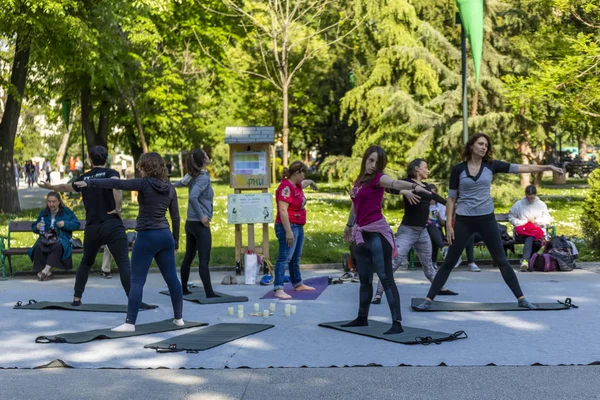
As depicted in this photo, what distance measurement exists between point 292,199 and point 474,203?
253 centimetres

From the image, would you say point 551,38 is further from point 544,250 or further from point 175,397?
point 175,397

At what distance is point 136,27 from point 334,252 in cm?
1941

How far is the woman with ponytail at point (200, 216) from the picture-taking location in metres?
11.5

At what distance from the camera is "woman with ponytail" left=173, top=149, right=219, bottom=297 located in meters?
11.5

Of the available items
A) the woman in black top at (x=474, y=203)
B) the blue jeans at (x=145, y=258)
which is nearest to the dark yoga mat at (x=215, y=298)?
the blue jeans at (x=145, y=258)

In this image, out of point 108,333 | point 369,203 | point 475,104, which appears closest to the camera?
point 369,203

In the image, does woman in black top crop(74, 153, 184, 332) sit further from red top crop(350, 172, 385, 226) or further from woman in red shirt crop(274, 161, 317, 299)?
Answer: woman in red shirt crop(274, 161, 317, 299)

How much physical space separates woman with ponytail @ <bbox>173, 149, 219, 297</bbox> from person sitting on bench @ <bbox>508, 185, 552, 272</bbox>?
559 cm

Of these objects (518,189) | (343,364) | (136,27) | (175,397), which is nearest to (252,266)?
(343,364)

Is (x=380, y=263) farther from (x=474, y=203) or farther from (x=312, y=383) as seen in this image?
(x=312, y=383)

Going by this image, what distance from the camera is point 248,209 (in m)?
14.3

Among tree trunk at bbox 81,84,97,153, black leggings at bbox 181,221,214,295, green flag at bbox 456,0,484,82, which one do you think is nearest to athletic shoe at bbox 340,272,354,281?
black leggings at bbox 181,221,214,295

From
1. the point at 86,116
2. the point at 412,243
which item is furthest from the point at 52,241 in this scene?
the point at 86,116

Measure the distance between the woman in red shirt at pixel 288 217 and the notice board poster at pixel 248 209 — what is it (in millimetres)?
2322
